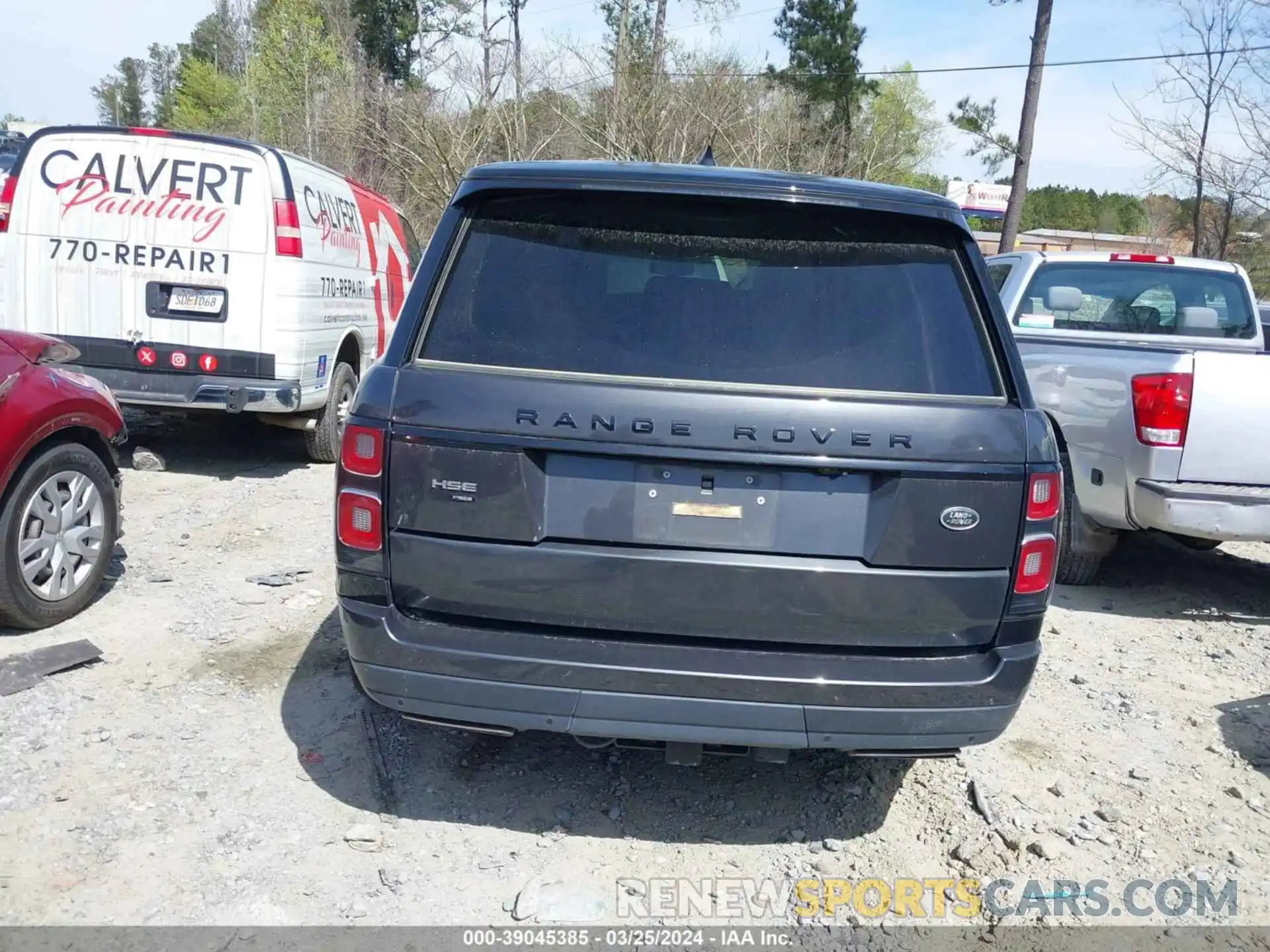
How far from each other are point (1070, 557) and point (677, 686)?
396cm

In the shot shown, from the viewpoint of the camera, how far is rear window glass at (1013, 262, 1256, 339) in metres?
6.91

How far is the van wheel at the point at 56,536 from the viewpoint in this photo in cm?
407

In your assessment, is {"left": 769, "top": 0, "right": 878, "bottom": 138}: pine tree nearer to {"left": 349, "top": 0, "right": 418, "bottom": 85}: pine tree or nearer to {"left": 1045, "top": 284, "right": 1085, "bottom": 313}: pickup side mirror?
{"left": 349, "top": 0, "right": 418, "bottom": 85}: pine tree

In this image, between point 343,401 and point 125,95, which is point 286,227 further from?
point 125,95

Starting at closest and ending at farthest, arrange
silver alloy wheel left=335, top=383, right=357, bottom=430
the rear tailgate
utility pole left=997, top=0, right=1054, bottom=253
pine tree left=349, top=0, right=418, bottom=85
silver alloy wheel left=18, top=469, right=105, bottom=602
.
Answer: the rear tailgate < silver alloy wheel left=18, top=469, right=105, bottom=602 < silver alloy wheel left=335, top=383, right=357, bottom=430 < utility pole left=997, top=0, right=1054, bottom=253 < pine tree left=349, top=0, right=418, bottom=85

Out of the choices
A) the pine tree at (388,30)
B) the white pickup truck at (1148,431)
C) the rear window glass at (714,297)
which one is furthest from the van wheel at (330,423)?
the pine tree at (388,30)

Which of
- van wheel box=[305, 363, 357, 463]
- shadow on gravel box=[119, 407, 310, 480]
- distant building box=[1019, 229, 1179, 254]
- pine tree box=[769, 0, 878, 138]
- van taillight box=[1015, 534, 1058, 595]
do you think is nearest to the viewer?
van taillight box=[1015, 534, 1058, 595]

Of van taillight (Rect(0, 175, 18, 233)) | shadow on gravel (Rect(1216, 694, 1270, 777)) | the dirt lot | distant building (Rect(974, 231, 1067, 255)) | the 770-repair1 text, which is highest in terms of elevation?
distant building (Rect(974, 231, 1067, 255))

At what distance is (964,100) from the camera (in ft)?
71.4

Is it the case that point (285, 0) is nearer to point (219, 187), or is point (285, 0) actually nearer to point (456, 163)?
point (456, 163)

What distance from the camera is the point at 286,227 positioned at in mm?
6754

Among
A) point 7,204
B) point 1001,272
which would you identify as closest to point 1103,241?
point 1001,272

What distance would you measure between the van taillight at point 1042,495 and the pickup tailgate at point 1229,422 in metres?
2.67

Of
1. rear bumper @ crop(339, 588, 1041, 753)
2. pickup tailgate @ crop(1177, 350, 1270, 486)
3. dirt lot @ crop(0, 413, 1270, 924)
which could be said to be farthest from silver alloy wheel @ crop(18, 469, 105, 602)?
pickup tailgate @ crop(1177, 350, 1270, 486)
